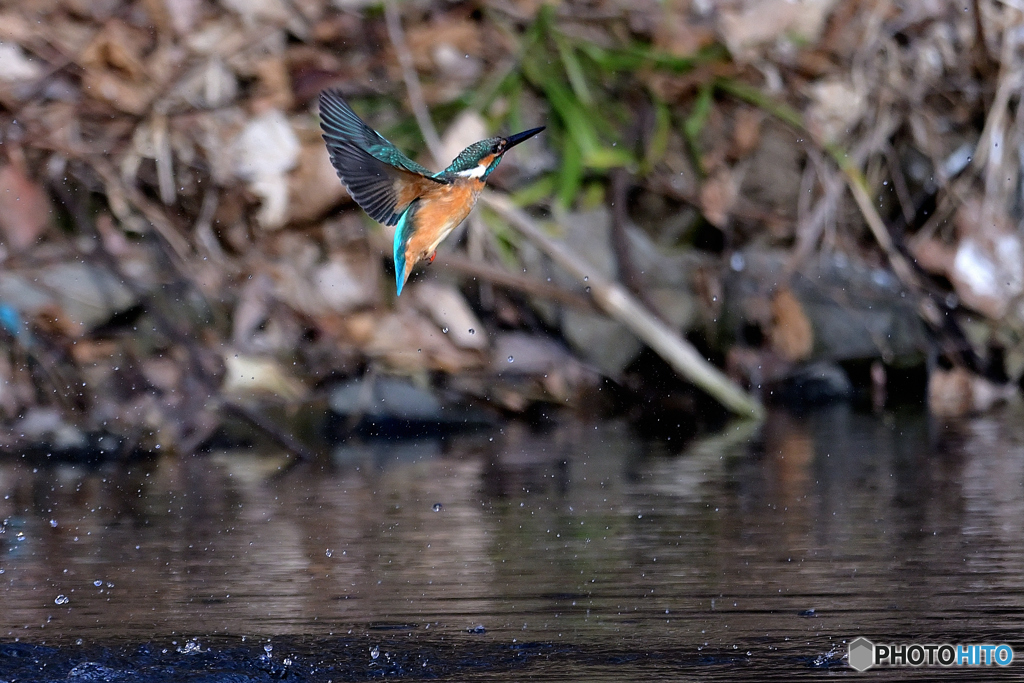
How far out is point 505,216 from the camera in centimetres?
554

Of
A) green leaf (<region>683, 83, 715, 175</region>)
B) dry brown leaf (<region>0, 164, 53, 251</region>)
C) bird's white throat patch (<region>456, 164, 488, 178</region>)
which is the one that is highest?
green leaf (<region>683, 83, 715, 175</region>)

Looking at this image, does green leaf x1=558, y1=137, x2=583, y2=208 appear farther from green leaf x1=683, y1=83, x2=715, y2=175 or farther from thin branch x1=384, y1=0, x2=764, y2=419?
green leaf x1=683, y1=83, x2=715, y2=175

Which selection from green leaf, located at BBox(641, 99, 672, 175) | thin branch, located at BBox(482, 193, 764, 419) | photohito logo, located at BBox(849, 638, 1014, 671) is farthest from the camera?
green leaf, located at BBox(641, 99, 672, 175)

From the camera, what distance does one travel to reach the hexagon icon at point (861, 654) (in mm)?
2260

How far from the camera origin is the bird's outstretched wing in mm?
2475

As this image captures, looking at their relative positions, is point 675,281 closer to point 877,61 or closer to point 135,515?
point 877,61

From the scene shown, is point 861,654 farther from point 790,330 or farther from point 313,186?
point 313,186

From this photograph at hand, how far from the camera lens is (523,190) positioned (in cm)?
599

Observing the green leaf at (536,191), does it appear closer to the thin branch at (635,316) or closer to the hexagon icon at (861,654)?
the thin branch at (635,316)

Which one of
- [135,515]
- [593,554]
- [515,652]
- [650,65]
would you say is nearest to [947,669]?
[515,652]

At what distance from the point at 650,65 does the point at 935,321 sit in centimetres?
172

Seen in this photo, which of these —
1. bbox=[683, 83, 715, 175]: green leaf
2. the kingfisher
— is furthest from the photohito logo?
bbox=[683, 83, 715, 175]: green leaf

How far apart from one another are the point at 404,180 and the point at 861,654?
3.72ft

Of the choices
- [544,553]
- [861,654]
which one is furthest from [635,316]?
[861,654]
